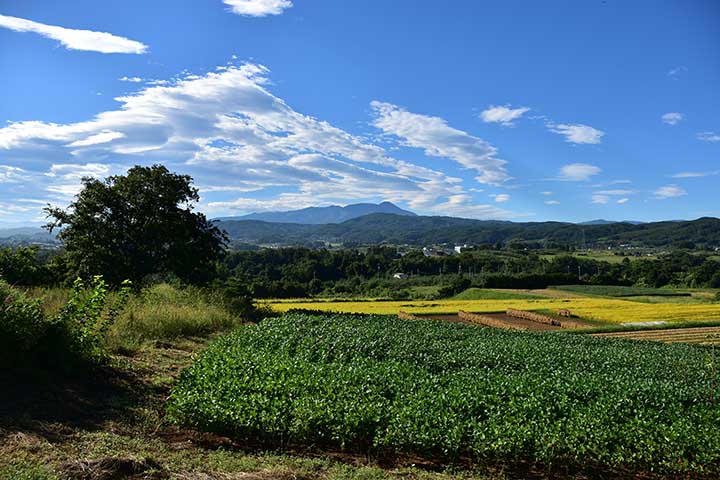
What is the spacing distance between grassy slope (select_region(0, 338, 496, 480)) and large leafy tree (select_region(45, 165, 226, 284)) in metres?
17.5

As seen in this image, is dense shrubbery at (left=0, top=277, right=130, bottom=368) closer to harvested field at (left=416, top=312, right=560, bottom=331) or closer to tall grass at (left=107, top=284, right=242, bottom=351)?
tall grass at (left=107, top=284, right=242, bottom=351)

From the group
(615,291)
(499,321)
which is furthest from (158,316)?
(615,291)

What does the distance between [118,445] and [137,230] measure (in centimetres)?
2186

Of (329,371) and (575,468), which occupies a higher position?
(329,371)

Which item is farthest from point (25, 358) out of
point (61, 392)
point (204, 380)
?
point (204, 380)

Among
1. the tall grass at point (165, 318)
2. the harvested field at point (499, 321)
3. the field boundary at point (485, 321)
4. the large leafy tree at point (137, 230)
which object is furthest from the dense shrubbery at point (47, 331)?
the field boundary at point (485, 321)

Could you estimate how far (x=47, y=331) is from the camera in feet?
30.5

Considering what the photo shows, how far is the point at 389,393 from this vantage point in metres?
8.77

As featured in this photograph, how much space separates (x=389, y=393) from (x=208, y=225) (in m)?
22.8

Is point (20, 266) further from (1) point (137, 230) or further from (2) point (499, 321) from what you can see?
(2) point (499, 321)

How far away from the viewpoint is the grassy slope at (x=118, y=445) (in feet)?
18.8

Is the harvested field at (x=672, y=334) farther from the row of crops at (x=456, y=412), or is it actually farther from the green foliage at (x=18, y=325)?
the green foliage at (x=18, y=325)

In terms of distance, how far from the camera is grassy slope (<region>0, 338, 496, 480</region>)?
5.73 meters

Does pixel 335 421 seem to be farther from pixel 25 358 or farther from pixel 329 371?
pixel 25 358
